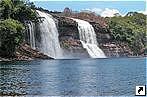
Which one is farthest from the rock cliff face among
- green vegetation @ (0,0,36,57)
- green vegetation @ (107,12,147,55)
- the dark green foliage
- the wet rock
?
the dark green foliage

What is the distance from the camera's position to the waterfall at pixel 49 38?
130 metres

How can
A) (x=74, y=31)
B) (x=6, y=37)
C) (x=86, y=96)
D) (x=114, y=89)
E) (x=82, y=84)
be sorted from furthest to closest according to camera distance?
(x=74, y=31) < (x=6, y=37) < (x=82, y=84) < (x=114, y=89) < (x=86, y=96)

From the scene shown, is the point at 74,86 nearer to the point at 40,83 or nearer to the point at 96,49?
the point at 40,83

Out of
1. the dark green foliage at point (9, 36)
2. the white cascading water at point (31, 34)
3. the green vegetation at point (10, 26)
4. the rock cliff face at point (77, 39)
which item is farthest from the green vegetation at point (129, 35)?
the dark green foliage at point (9, 36)

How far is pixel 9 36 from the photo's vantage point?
99312mm

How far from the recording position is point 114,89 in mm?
39562

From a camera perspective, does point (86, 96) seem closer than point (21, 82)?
Yes

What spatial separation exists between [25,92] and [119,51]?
126491 mm

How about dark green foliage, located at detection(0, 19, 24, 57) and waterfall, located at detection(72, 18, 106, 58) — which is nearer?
dark green foliage, located at detection(0, 19, 24, 57)

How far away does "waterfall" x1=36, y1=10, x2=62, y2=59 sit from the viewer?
12950cm

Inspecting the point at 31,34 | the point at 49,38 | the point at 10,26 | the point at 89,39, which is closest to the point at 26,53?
the point at 10,26

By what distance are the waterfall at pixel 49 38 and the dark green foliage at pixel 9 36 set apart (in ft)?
85.8

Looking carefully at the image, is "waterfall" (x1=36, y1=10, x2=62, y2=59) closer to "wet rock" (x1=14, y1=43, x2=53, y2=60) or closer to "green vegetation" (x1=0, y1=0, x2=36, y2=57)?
"wet rock" (x1=14, y1=43, x2=53, y2=60)

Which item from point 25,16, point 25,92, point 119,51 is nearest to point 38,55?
point 25,16
